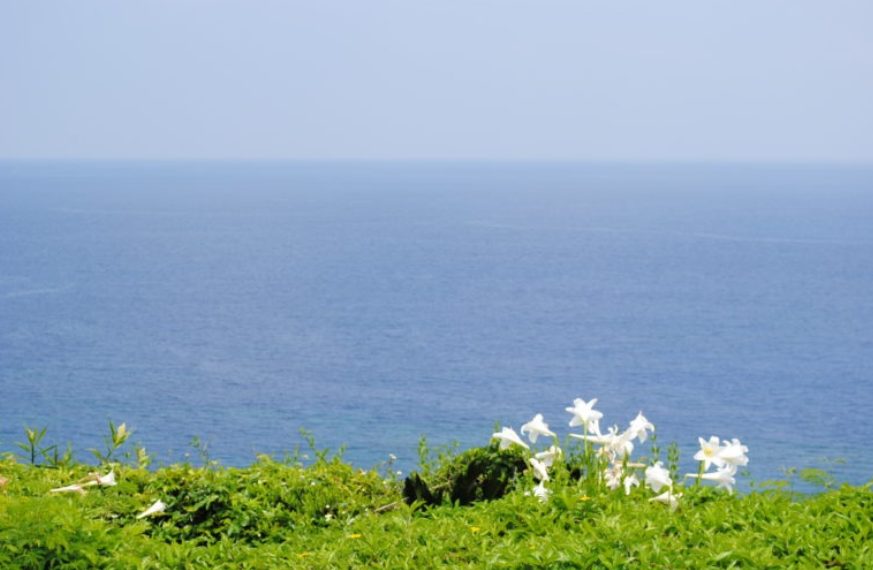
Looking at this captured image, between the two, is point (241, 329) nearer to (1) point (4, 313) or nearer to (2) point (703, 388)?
(1) point (4, 313)

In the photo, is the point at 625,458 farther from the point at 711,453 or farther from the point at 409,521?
the point at 409,521

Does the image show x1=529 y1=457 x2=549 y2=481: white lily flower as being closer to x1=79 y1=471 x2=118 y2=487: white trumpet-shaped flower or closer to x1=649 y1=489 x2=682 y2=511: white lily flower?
x1=649 y1=489 x2=682 y2=511: white lily flower

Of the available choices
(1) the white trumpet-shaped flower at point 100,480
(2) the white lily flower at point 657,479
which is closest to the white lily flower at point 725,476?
(2) the white lily flower at point 657,479

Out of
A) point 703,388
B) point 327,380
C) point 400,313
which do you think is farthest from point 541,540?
point 400,313

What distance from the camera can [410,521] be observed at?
5160 millimetres

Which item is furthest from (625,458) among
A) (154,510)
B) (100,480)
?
(100,480)

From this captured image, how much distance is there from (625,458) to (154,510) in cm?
231

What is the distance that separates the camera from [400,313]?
7044cm

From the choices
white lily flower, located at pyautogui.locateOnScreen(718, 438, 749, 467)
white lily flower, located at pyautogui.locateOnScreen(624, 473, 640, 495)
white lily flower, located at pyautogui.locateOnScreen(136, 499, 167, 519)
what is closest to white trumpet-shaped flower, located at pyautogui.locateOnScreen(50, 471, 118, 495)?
white lily flower, located at pyautogui.locateOnScreen(136, 499, 167, 519)

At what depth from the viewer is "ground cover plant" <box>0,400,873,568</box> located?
437 cm

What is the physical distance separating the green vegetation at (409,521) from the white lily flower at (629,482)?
8 centimetres

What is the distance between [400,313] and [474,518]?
6543 cm

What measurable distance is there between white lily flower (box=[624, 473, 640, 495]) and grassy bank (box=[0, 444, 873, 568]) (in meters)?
0.08

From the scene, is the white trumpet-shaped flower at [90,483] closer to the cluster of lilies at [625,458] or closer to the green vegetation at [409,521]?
the green vegetation at [409,521]
